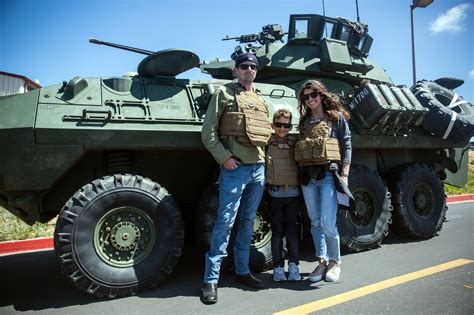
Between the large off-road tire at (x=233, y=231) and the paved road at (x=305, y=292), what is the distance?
A: 0.50 feet

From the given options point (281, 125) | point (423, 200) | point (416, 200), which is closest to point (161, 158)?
point (281, 125)

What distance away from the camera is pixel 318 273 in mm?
3857

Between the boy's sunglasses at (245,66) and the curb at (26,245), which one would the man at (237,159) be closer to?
the boy's sunglasses at (245,66)

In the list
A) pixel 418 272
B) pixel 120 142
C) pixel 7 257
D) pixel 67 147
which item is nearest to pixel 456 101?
pixel 418 272

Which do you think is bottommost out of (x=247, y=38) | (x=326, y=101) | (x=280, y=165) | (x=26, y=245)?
(x=26, y=245)

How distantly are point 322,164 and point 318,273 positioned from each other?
1068 mm

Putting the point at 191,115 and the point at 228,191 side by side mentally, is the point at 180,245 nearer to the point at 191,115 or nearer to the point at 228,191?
the point at 228,191

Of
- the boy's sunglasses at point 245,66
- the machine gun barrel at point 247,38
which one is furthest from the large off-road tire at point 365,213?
the machine gun barrel at point 247,38

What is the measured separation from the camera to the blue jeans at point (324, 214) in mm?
3859

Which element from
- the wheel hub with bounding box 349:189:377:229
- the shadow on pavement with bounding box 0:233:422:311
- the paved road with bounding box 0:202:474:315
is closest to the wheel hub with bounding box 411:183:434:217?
the wheel hub with bounding box 349:189:377:229

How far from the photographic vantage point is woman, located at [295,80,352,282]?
3850mm

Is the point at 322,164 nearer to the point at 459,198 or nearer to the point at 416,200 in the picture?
the point at 416,200

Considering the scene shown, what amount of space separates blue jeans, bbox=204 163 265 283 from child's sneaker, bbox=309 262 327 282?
64 cm

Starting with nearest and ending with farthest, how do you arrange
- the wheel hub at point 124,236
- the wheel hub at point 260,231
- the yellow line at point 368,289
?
1. the yellow line at point 368,289
2. the wheel hub at point 124,236
3. the wheel hub at point 260,231
